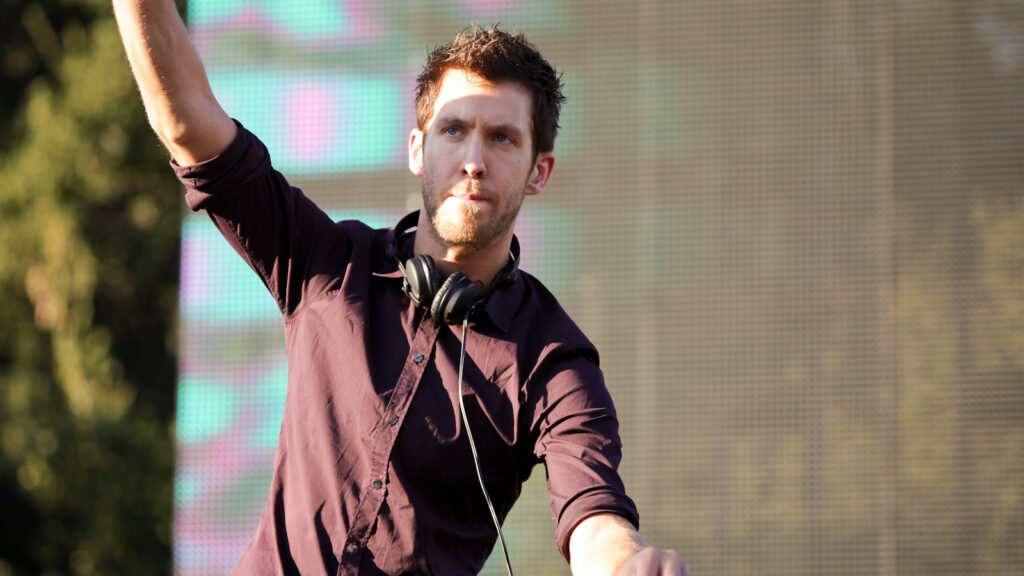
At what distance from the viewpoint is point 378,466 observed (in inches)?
77.7

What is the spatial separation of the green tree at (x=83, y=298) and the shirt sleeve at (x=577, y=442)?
650cm

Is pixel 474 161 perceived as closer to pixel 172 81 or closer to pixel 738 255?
pixel 172 81

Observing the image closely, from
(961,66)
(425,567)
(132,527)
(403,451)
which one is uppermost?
(961,66)

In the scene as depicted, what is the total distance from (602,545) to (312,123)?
3643 mm

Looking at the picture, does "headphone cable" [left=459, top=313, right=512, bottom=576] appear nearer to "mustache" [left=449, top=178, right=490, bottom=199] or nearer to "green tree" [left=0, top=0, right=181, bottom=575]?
"mustache" [left=449, top=178, right=490, bottom=199]

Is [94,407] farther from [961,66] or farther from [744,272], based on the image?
[961,66]

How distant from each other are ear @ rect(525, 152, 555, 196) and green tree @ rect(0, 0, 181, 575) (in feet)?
20.7

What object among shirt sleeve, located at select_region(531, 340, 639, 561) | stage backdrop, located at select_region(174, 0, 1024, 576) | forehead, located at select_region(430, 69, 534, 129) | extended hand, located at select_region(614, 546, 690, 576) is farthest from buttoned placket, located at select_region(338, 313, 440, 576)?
stage backdrop, located at select_region(174, 0, 1024, 576)

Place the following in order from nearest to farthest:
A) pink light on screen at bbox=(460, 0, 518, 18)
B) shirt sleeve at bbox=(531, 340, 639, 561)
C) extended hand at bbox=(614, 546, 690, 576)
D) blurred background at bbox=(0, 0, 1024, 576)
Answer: extended hand at bbox=(614, 546, 690, 576)
shirt sleeve at bbox=(531, 340, 639, 561)
blurred background at bbox=(0, 0, 1024, 576)
pink light on screen at bbox=(460, 0, 518, 18)

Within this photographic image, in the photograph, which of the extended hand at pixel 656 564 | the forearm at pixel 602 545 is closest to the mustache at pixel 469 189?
the forearm at pixel 602 545

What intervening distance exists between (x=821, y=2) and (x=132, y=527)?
18.4 feet

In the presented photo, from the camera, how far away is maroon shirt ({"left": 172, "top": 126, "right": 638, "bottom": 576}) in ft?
6.41

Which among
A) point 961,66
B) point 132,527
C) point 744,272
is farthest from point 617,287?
point 132,527

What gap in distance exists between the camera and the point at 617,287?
476 cm
